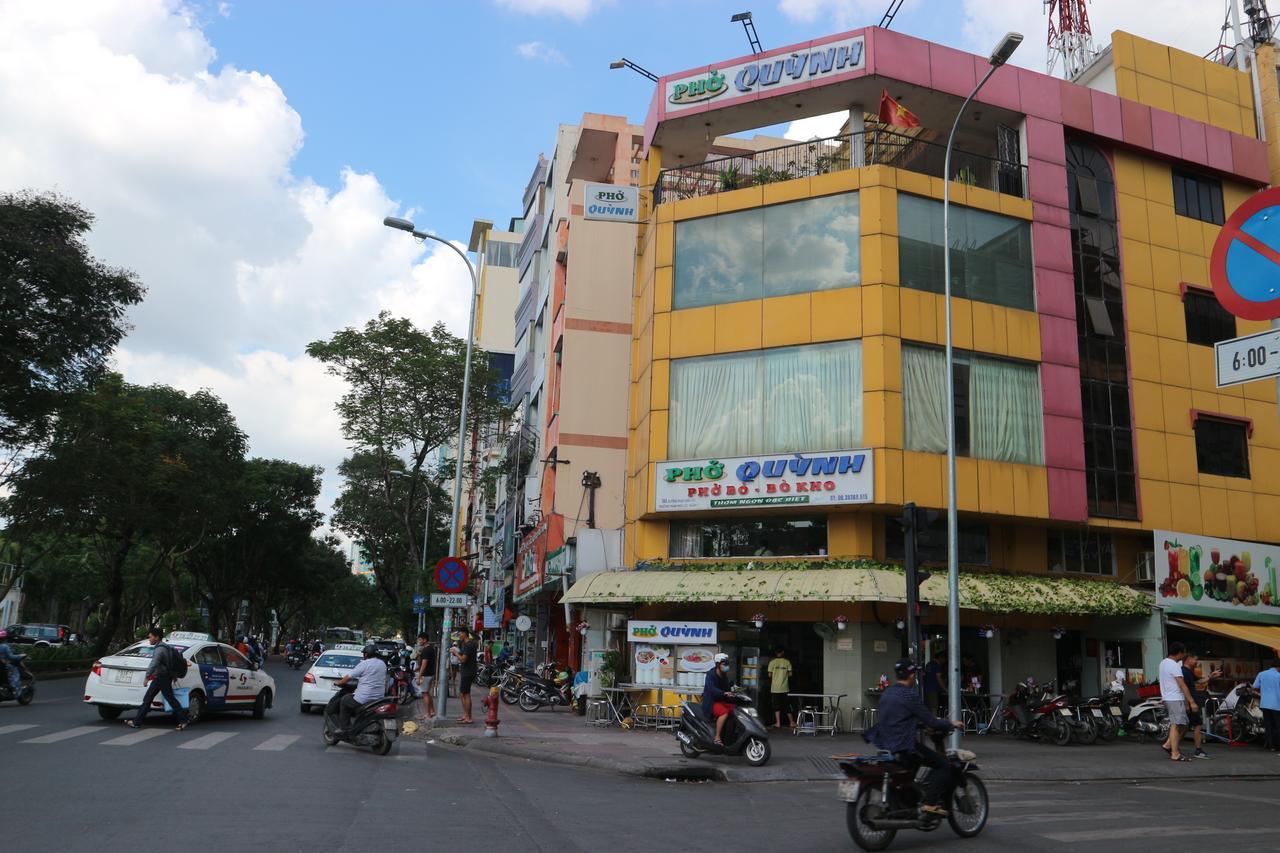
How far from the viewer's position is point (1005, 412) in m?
22.2

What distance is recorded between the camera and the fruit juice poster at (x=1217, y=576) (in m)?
22.2

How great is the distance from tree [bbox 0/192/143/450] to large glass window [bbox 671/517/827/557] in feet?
54.4

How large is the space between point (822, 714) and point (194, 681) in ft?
39.6

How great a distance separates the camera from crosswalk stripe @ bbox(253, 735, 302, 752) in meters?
14.0

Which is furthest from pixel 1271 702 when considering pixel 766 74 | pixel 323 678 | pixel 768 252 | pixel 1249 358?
pixel 323 678

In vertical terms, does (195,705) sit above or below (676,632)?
below

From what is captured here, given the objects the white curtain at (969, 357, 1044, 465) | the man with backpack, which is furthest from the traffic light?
the man with backpack

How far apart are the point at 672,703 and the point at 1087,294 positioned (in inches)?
558

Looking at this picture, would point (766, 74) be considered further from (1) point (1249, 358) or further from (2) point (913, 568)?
(1) point (1249, 358)

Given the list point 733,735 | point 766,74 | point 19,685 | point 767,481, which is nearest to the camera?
point 733,735

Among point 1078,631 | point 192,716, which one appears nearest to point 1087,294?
point 1078,631

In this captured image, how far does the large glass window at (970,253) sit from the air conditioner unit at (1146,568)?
6.44m

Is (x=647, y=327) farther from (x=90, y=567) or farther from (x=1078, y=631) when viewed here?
(x=90, y=567)

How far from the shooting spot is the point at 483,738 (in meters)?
16.9
